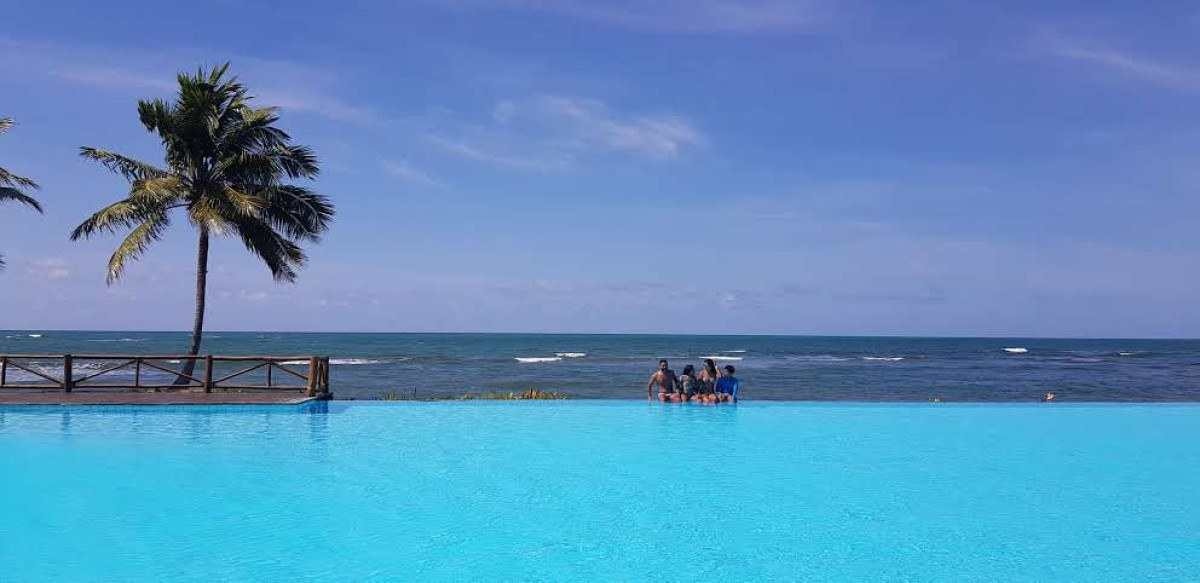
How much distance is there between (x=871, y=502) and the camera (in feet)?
34.8

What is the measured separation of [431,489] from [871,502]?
5882mm

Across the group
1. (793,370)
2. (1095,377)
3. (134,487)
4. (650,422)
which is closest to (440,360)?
(793,370)

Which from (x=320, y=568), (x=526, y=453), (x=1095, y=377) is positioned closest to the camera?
(x=320, y=568)

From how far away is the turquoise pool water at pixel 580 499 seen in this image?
8.03m

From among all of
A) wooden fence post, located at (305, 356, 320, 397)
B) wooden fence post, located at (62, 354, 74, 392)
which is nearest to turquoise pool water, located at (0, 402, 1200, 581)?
wooden fence post, located at (305, 356, 320, 397)

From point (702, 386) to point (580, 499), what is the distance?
33.6 ft

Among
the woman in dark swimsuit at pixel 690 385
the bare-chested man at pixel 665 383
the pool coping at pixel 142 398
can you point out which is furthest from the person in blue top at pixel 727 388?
the pool coping at pixel 142 398

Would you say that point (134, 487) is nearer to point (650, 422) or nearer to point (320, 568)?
point (320, 568)

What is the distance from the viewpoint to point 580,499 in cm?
1055

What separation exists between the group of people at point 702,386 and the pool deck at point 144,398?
28.2ft

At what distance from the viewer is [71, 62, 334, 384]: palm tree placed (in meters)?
20.6

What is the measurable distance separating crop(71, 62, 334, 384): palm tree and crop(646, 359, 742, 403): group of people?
34.9 feet

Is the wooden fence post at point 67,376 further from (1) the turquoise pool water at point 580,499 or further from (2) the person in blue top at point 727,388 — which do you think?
(2) the person in blue top at point 727,388

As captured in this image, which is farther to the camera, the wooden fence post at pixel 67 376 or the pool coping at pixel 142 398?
the wooden fence post at pixel 67 376
